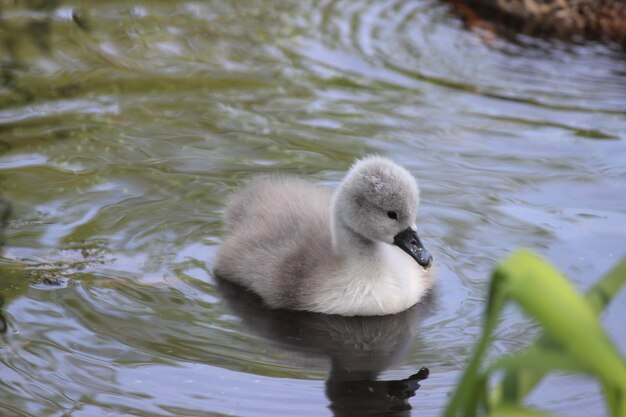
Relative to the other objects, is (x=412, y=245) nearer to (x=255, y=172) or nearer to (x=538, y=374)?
(x=255, y=172)

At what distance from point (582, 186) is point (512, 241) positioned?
2.70 feet

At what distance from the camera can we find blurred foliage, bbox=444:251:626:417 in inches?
54.3

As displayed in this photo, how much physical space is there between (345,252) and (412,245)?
1.00ft

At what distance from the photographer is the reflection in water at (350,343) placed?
3.25m

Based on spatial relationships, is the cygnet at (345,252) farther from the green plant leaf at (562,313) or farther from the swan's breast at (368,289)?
the green plant leaf at (562,313)

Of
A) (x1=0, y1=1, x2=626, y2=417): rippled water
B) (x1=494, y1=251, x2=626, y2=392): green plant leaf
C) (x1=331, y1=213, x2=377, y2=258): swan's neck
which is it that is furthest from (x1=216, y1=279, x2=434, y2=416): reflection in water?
(x1=494, y1=251, x2=626, y2=392): green plant leaf

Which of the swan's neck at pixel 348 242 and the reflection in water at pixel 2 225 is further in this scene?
the swan's neck at pixel 348 242

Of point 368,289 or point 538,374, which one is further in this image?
point 368,289

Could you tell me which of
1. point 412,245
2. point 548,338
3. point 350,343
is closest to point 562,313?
point 548,338

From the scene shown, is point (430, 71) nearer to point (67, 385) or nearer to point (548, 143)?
point (548, 143)

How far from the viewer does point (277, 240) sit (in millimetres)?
4141

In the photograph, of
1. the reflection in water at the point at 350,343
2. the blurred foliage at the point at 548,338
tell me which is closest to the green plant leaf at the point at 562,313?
the blurred foliage at the point at 548,338

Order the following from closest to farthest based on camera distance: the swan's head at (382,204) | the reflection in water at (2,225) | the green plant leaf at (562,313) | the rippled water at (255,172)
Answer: the green plant leaf at (562,313)
the rippled water at (255,172)
the reflection in water at (2,225)
the swan's head at (382,204)

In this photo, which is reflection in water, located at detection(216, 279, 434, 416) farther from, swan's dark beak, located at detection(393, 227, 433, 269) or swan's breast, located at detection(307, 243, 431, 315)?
swan's dark beak, located at detection(393, 227, 433, 269)
